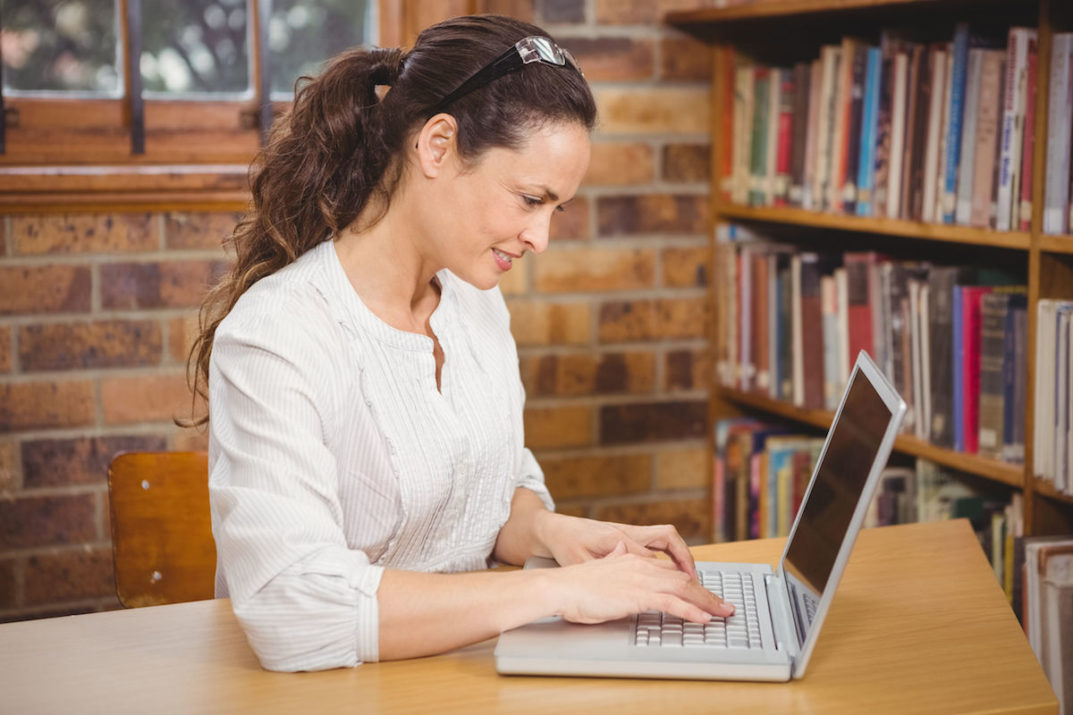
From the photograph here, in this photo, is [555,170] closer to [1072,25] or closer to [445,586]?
[445,586]

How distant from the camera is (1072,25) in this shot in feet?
5.73

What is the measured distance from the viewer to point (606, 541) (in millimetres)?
1395

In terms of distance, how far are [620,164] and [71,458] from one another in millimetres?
1267

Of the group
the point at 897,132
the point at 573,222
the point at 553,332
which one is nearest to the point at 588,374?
the point at 553,332

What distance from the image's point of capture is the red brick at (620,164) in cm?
249

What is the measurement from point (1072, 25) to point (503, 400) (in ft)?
3.40

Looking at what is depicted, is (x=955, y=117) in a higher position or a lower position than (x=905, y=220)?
higher

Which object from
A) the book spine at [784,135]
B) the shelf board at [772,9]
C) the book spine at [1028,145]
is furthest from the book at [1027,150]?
the book spine at [784,135]

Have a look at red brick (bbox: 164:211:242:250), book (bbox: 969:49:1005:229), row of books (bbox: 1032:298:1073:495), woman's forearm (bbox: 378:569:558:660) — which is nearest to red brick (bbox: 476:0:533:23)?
red brick (bbox: 164:211:242:250)

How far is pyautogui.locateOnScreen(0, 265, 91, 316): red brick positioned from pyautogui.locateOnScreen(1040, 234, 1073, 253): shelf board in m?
1.68

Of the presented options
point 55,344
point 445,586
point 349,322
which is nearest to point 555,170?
point 349,322

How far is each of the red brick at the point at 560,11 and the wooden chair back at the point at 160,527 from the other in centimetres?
122

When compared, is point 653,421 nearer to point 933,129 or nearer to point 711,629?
point 933,129

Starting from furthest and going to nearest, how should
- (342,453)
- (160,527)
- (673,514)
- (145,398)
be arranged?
(673,514) < (145,398) < (160,527) < (342,453)
